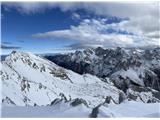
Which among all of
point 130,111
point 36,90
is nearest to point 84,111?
point 130,111

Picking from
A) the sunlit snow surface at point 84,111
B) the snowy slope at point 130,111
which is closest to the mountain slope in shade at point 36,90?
the sunlit snow surface at point 84,111

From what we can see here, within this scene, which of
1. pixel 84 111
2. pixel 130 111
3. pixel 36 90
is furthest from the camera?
pixel 36 90

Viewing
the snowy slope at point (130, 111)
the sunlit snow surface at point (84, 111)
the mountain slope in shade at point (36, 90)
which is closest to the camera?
the snowy slope at point (130, 111)

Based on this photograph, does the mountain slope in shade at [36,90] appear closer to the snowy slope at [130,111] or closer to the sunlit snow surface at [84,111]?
the sunlit snow surface at [84,111]

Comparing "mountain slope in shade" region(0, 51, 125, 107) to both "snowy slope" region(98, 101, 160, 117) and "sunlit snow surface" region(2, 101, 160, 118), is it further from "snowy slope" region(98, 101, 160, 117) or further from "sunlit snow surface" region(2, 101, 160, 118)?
"snowy slope" region(98, 101, 160, 117)

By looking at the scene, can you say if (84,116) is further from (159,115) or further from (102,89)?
(102,89)

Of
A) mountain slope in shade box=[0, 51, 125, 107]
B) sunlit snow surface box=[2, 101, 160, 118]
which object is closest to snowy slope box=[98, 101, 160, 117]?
sunlit snow surface box=[2, 101, 160, 118]

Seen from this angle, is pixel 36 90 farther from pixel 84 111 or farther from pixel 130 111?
pixel 130 111

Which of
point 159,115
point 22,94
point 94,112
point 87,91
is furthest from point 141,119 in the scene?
point 87,91

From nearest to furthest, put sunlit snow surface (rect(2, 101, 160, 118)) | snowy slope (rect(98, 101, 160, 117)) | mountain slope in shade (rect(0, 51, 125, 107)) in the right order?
1. snowy slope (rect(98, 101, 160, 117))
2. sunlit snow surface (rect(2, 101, 160, 118))
3. mountain slope in shade (rect(0, 51, 125, 107))

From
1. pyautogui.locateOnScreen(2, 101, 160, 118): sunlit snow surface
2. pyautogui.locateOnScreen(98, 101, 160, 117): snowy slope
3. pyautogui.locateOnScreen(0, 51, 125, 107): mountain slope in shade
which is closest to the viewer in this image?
pyautogui.locateOnScreen(98, 101, 160, 117): snowy slope

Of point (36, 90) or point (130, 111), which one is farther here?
point (36, 90)
